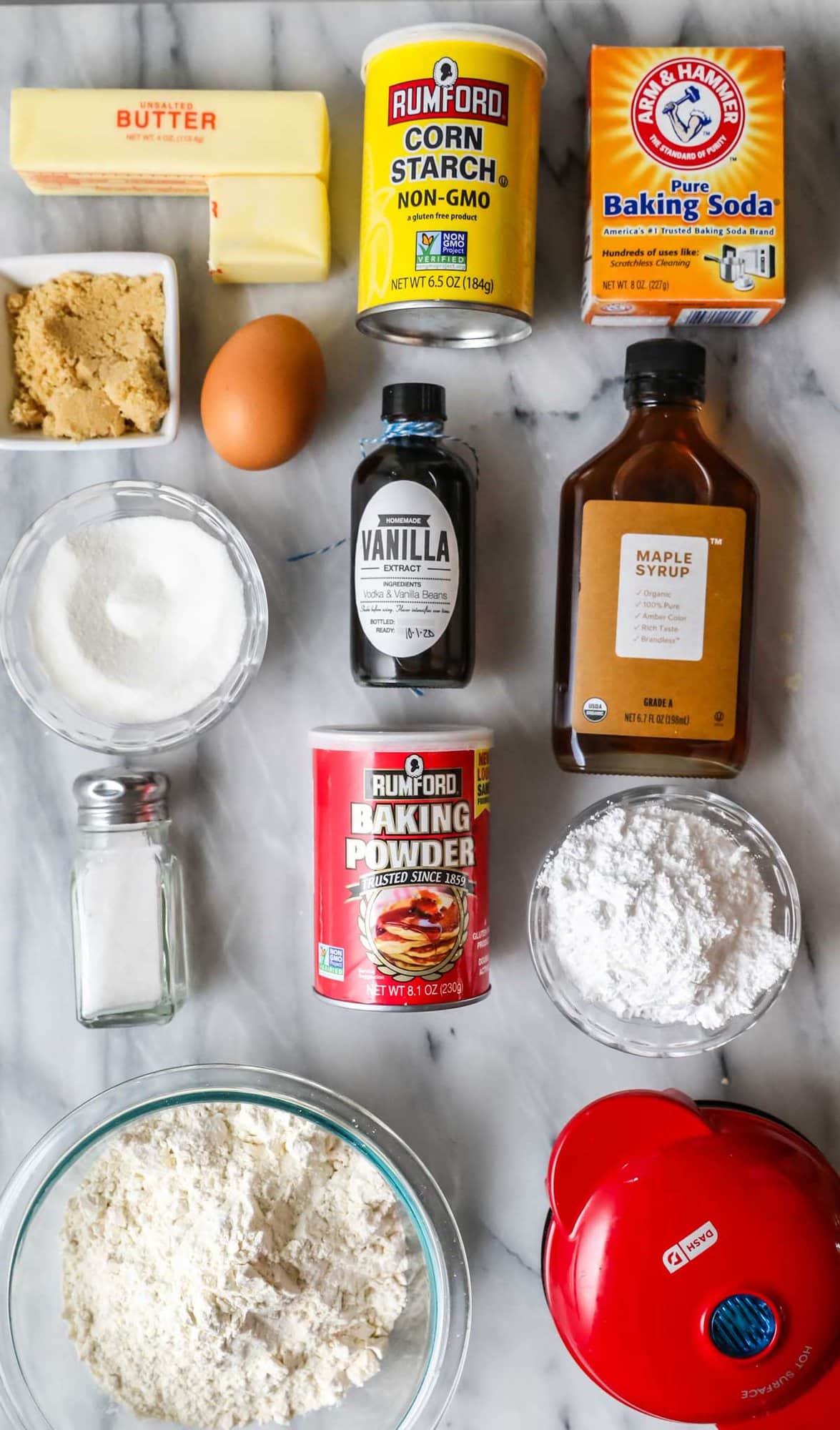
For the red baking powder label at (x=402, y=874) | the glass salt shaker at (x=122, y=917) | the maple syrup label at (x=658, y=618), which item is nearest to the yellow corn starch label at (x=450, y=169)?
the maple syrup label at (x=658, y=618)

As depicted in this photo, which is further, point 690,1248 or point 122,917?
point 122,917

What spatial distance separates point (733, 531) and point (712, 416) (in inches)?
5.5

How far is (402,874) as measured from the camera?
0.82m

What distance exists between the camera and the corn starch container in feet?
2.65

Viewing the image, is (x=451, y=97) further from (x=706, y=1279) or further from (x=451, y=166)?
(x=706, y=1279)

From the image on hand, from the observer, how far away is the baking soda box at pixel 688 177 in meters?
0.85

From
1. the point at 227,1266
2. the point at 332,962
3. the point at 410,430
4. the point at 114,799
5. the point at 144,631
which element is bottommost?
the point at 227,1266

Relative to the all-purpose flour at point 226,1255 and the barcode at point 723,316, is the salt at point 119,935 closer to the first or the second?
the all-purpose flour at point 226,1255

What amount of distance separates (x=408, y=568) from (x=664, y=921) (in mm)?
341

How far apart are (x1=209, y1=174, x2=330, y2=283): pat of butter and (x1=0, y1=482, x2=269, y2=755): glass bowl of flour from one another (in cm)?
21

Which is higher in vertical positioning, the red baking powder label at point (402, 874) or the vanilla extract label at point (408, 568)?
the vanilla extract label at point (408, 568)

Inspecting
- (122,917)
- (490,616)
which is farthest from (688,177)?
(122,917)

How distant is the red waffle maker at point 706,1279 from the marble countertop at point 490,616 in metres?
0.14

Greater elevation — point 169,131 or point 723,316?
point 169,131
